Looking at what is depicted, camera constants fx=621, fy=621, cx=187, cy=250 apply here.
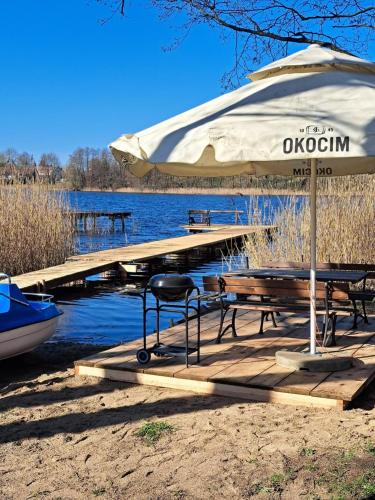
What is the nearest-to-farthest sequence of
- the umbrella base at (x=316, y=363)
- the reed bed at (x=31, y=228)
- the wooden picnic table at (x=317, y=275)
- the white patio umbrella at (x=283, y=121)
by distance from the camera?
1. the white patio umbrella at (x=283, y=121)
2. the umbrella base at (x=316, y=363)
3. the wooden picnic table at (x=317, y=275)
4. the reed bed at (x=31, y=228)

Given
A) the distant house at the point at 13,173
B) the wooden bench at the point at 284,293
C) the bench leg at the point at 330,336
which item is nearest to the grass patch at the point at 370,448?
the wooden bench at the point at 284,293

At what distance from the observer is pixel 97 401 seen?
444 centimetres

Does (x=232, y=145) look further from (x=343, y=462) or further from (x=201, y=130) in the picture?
(x=343, y=462)

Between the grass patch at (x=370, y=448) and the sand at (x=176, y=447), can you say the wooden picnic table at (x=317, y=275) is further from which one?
the grass patch at (x=370, y=448)

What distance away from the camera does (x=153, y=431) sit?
3791 mm

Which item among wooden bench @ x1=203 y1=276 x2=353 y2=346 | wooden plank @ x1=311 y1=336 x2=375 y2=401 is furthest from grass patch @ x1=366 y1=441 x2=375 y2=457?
wooden bench @ x1=203 y1=276 x2=353 y2=346

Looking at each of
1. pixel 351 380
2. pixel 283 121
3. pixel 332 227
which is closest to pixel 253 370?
pixel 351 380

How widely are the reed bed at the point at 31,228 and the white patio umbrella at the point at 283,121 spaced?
27.3ft

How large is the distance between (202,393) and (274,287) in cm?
124

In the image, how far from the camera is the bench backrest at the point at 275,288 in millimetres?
5070

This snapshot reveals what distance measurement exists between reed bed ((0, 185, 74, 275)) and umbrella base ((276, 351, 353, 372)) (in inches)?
338

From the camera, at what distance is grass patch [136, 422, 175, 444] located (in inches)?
146

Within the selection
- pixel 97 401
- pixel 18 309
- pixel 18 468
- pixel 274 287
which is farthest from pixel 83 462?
pixel 18 309

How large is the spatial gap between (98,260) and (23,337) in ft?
24.4
